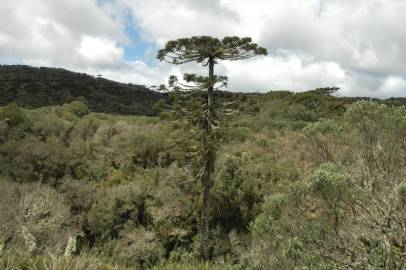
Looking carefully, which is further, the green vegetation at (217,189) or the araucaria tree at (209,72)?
the araucaria tree at (209,72)

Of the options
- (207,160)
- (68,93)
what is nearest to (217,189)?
(207,160)

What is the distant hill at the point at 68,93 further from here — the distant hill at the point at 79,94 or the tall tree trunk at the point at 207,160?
the tall tree trunk at the point at 207,160

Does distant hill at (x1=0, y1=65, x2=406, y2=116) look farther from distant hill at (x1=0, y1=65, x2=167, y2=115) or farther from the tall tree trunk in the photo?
the tall tree trunk

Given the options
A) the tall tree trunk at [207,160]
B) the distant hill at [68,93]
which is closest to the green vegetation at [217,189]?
the tall tree trunk at [207,160]

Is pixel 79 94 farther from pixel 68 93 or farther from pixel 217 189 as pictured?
pixel 217 189

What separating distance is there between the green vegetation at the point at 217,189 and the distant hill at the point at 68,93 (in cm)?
1830

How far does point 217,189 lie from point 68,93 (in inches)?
1813

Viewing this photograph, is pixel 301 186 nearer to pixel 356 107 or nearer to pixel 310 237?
pixel 310 237

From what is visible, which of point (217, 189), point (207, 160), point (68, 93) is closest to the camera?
point (207, 160)

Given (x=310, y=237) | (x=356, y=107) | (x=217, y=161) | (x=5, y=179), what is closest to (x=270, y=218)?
(x=310, y=237)

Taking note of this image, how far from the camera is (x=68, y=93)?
212 feet

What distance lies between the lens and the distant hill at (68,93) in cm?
5769

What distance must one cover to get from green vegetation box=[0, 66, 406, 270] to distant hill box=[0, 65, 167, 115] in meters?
18.3

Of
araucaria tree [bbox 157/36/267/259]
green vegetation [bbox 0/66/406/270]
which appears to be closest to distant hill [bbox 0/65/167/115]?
green vegetation [bbox 0/66/406/270]
